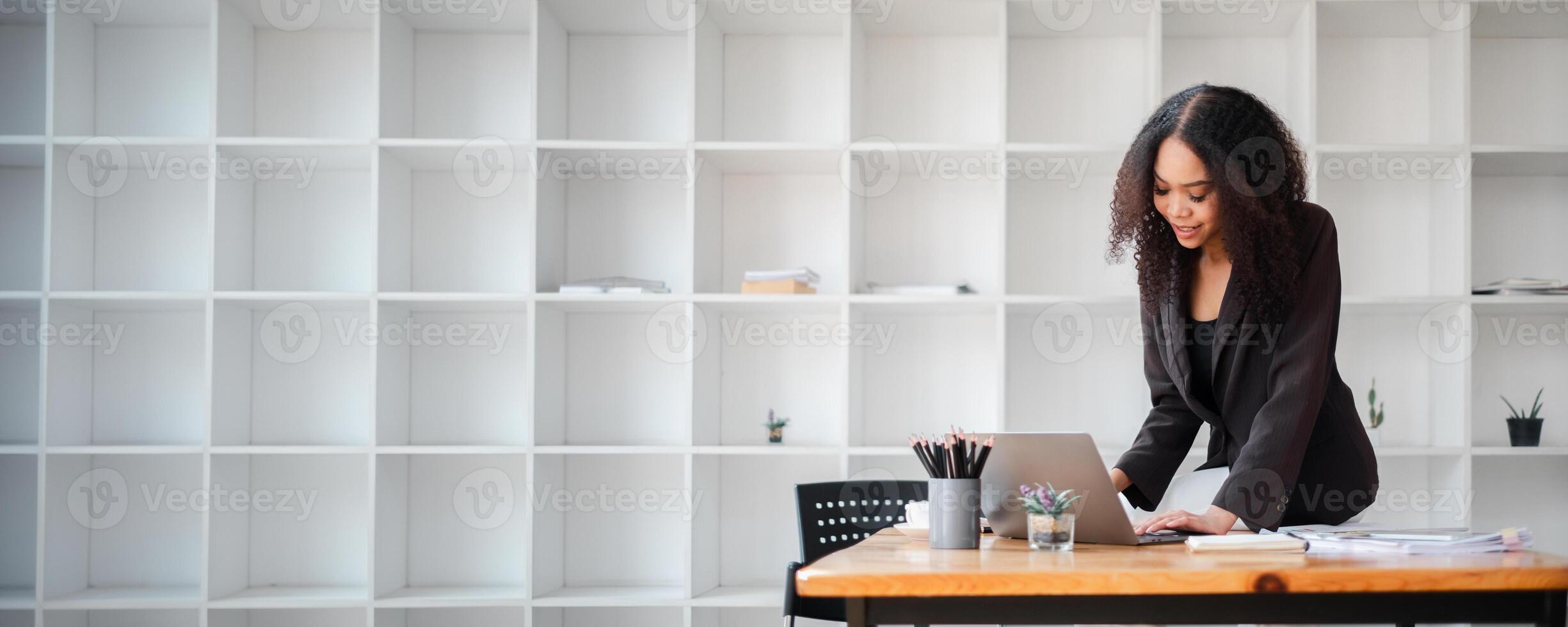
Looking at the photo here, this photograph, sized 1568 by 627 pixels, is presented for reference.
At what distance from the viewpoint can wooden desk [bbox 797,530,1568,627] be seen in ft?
→ 4.30

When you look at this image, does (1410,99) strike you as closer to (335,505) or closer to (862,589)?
(862,589)

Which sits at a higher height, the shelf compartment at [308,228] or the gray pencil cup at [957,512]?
the shelf compartment at [308,228]

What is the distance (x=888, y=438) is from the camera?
3578 mm

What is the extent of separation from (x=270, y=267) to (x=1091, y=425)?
276cm

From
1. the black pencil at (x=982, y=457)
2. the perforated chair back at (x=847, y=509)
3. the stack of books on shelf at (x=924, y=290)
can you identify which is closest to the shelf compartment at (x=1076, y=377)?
the stack of books on shelf at (x=924, y=290)

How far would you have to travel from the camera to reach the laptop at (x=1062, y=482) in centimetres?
162

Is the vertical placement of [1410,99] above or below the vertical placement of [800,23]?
below

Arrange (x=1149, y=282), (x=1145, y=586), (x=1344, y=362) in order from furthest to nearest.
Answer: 1. (x=1344, y=362)
2. (x=1149, y=282)
3. (x=1145, y=586)

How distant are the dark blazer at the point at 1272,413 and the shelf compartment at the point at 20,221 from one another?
136 inches

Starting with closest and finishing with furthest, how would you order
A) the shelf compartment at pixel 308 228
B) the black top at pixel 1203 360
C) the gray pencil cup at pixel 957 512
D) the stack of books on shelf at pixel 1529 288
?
1. the gray pencil cup at pixel 957 512
2. the black top at pixel 1203 360
3. the stack of books on shelf at pixel 1529 288
4. the shelf compartment at pixel 308 228

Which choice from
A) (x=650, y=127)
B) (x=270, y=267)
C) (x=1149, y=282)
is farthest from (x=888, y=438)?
(x=270, y=267)

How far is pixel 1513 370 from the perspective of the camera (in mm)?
3449

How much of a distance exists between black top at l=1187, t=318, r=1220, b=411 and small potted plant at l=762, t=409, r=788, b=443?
4.96 ft

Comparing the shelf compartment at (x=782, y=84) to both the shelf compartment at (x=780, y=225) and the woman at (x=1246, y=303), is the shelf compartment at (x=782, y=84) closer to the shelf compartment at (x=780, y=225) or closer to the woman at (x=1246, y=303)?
the shelf compartment at (x=780, y=225)
